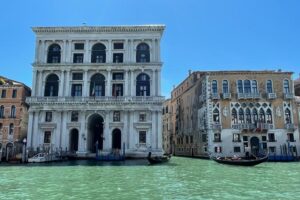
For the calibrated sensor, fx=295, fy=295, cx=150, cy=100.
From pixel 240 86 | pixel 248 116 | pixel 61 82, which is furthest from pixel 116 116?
pixel 248 116

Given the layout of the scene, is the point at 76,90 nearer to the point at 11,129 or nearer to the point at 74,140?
the point at 74,140

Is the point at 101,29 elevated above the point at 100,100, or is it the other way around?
the point at 101,29

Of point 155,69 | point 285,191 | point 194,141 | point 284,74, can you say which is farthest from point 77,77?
point 285,191

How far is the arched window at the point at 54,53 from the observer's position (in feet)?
114

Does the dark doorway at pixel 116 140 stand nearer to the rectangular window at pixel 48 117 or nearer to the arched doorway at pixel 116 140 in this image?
the arched doorway at pixel 116 140

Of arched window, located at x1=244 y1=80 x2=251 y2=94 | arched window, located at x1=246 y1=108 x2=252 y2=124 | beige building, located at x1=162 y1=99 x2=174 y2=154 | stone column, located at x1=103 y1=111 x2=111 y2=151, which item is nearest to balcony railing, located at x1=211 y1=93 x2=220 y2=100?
arched window, located at x1=244 y1=80 x2=251 y2=94

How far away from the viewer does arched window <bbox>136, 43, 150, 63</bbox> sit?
34375 mm

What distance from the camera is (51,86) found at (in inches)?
1334

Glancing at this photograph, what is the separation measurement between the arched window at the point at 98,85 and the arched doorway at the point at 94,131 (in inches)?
103

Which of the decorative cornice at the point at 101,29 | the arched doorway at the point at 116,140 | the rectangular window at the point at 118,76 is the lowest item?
the arched doorway at the point at 116,140

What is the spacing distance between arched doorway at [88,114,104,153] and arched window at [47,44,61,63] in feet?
26.4

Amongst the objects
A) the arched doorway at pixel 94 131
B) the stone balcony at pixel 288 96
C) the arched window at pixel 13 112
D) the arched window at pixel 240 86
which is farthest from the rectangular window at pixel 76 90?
the stone balcony at pixel 288 96

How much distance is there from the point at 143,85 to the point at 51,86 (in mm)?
10585

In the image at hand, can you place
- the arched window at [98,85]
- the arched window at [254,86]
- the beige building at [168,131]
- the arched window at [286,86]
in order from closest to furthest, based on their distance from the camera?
the arched window at [254,86], the arched window at [286,86], the arched window at [98,85], the beige building at [168,131]
